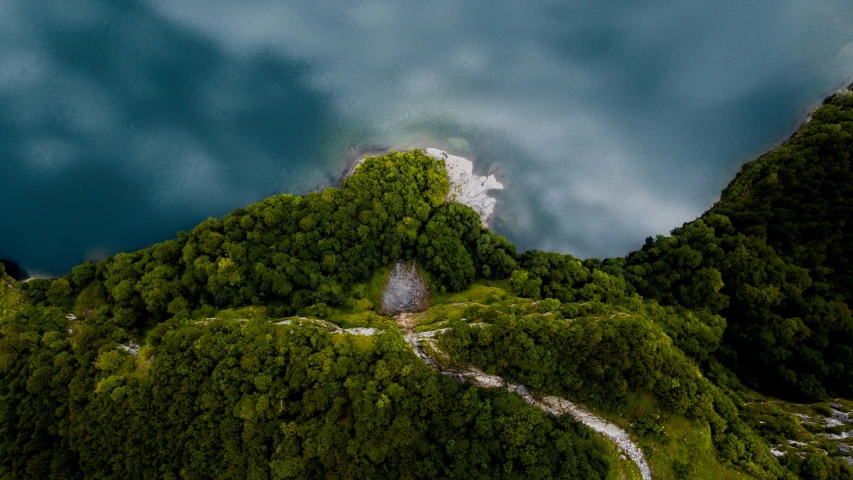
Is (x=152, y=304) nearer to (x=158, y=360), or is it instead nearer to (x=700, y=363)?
(x=158, y=360)

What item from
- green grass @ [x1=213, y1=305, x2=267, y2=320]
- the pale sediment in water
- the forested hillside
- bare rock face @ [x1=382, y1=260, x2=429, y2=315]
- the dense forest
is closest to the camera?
the dense forest

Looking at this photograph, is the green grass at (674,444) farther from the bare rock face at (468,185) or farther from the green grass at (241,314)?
the green grass at (241,314)

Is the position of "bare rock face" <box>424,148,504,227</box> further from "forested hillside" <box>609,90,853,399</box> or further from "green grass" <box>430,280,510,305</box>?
"forested hillside" <box>609,90,853,399</box>

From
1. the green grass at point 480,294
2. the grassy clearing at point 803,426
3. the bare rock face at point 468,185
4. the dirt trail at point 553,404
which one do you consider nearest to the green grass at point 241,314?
the dirt trail at point 553,404

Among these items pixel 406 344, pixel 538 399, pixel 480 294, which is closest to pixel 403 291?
pixel 480 294

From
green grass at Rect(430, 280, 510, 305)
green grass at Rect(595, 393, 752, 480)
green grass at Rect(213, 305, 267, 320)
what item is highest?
green grass at Rect(430, 280, 510, 305)

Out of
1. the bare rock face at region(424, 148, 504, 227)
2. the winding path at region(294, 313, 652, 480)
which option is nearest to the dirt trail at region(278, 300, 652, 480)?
the winding path at region(294, 313, 652, 480)

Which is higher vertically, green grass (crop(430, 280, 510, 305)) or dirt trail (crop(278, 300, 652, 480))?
green grass (crop(430, 280, 510, 305))
